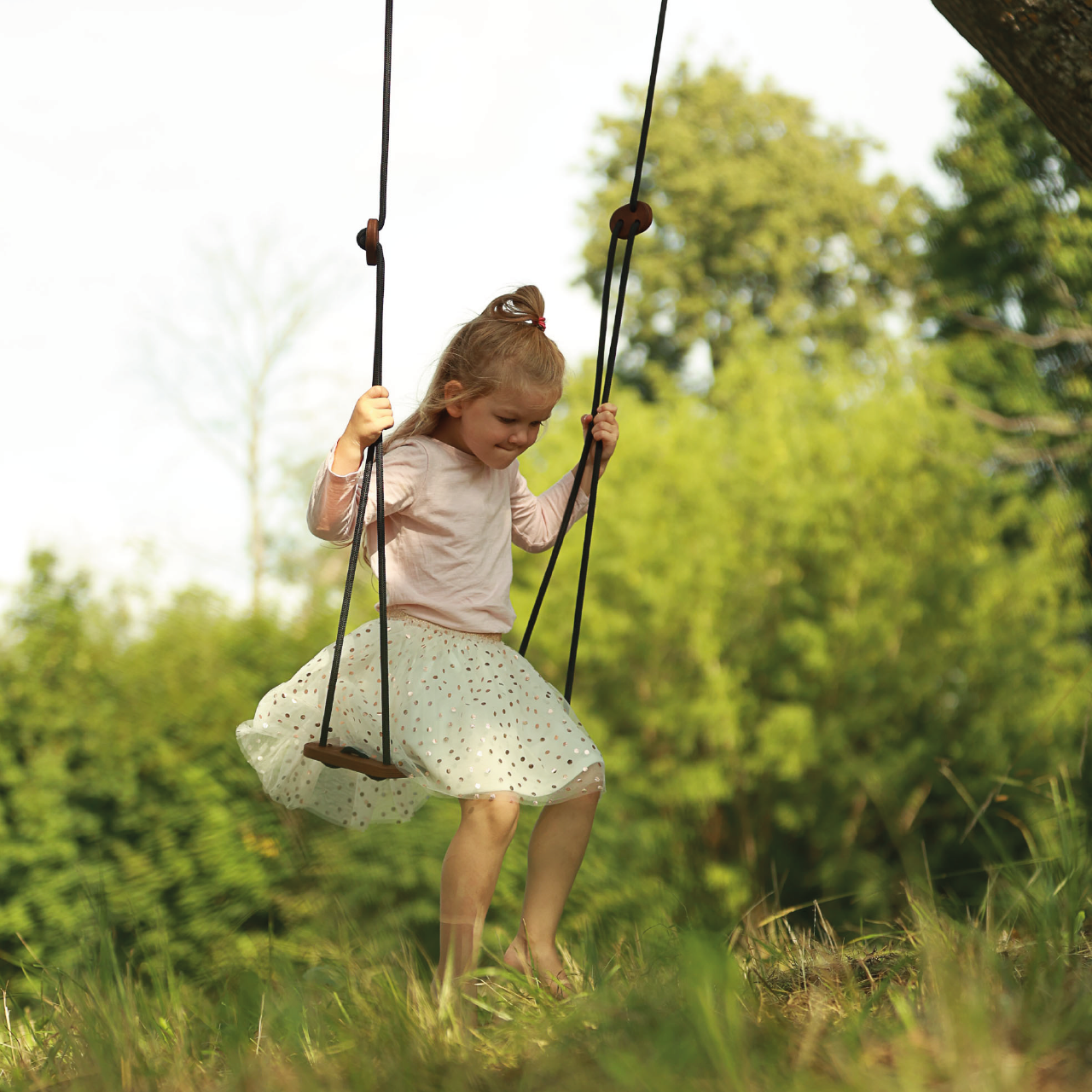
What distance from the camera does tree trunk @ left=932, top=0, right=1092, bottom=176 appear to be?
250 centimetres

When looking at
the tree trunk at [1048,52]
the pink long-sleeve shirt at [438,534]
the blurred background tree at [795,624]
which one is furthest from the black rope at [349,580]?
the blurred background tree at [795,624]

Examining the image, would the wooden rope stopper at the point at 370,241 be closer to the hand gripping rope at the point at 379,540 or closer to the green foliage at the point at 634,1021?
the hand gripping rope at the point at 379,540

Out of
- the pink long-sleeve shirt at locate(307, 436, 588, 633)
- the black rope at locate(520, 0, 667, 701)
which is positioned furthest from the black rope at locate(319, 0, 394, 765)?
the black rope at locate(520, 0, 667, 701)

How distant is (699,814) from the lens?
1387cm

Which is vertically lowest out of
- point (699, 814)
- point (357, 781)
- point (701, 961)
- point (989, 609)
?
point (699, 814)

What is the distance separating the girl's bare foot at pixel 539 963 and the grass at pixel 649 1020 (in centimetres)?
6

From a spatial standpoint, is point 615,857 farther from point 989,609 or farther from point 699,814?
point 989,609

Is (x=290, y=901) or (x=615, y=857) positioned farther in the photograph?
(x=615, y=857)

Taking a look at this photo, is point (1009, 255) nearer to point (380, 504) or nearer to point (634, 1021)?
point (380, 504)

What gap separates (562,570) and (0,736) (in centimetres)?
595

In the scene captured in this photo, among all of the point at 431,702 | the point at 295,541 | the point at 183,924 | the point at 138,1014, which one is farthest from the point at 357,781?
the point at 295,541

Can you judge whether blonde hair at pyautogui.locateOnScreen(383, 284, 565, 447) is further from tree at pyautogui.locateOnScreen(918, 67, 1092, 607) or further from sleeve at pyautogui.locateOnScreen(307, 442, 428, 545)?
tree at pyautogui.locateOnScreen(918, 67, 1092, 607)

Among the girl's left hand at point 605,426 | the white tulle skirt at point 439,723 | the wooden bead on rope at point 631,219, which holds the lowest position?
the white tulle skirt at point 439,723

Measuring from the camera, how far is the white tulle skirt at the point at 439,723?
2.49 m
